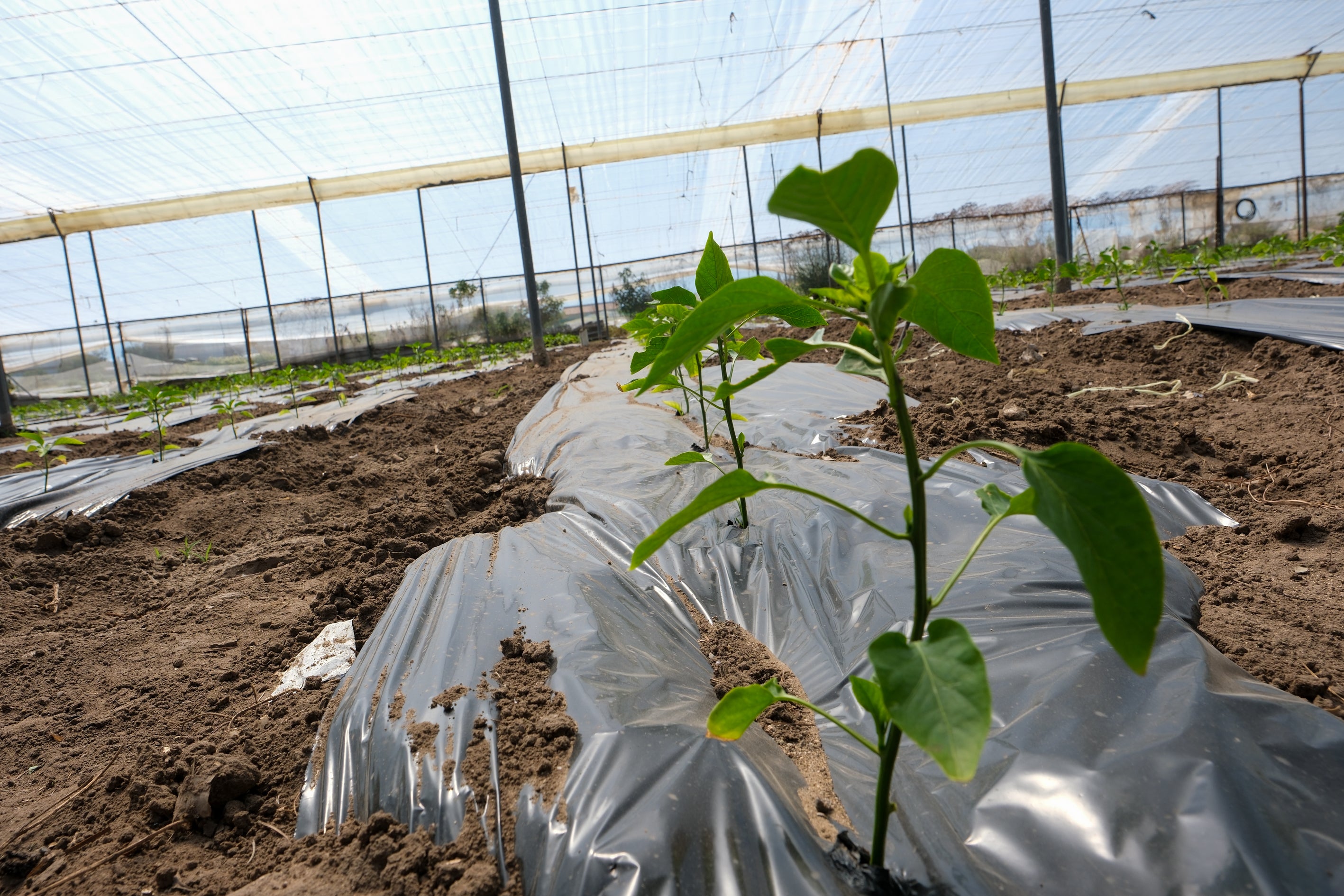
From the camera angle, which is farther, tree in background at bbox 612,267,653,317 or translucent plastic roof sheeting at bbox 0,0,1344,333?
tree in background at bbox 612,267,653,317

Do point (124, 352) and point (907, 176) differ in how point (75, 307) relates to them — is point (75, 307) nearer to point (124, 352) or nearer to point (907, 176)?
point (124, 352)

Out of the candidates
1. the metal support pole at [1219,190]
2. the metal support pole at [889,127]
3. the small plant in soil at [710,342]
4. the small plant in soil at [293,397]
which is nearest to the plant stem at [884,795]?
the small plant in soil at [710,342]

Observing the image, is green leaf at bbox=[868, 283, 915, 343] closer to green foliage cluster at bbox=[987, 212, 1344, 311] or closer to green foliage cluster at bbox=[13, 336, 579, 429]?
green foliage cluster at bbox=[987, 212, 1344, 311]

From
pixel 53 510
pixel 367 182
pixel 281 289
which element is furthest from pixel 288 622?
pixel 281 289

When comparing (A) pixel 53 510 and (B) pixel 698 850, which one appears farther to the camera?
(A) pixel 53 510

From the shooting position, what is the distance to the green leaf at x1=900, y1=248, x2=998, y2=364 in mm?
778

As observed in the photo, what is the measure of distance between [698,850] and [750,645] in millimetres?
750

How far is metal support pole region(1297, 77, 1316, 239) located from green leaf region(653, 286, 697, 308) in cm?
1706

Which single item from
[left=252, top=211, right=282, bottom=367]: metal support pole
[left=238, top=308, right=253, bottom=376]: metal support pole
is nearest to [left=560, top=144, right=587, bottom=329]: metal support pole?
[left=252, top=211, right=282, bottom=367]: metal support pole

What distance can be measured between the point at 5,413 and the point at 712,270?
9839 mm

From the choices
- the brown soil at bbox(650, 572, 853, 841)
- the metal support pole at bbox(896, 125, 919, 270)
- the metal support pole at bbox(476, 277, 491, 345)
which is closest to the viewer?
the brown soil at bbox(650, 572, 853, 841)

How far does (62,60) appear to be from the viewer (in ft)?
23.4

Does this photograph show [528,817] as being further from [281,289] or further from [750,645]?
[281,289]

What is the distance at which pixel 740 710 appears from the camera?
0.90 m
